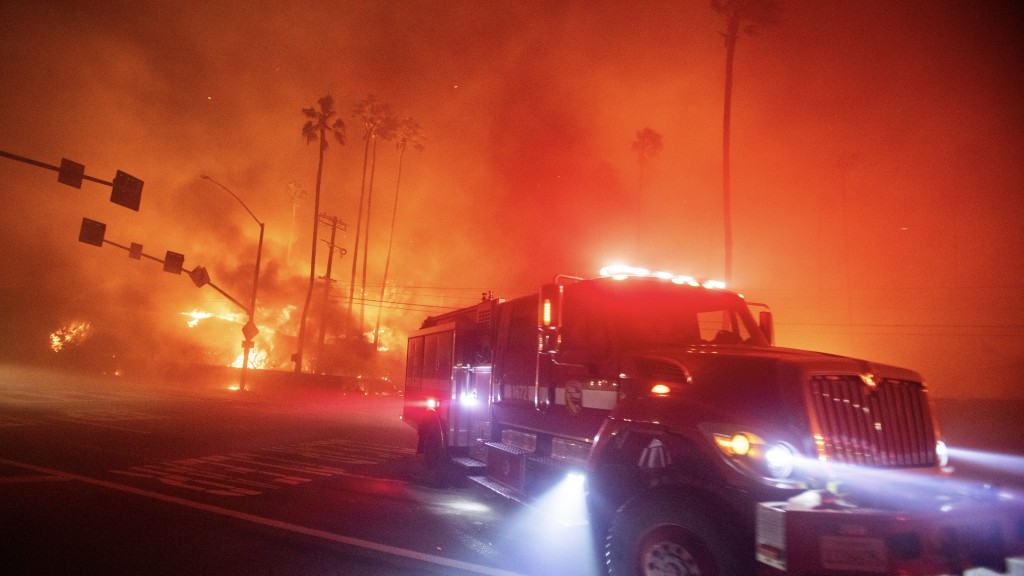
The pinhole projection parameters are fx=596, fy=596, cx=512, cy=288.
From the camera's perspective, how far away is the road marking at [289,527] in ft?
18.2

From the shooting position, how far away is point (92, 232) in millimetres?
19766

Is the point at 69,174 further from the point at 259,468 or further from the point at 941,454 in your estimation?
the point at 941,454

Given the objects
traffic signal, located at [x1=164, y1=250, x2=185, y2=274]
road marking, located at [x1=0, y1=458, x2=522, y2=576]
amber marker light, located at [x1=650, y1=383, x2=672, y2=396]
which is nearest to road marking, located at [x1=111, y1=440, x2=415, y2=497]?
road marking, located at [x1=0, y1=458, x2=522, y2=576]

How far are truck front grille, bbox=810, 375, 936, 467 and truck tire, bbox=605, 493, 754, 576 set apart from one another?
2.84ft

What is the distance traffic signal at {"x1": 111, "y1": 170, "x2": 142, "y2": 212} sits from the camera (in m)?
15.2

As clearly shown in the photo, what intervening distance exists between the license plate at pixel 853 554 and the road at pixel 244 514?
2.96 m

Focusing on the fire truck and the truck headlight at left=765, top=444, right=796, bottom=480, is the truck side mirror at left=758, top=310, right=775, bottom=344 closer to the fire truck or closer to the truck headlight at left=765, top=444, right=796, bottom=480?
the fire truck

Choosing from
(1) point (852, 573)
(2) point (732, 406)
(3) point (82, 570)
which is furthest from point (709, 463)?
(3) point (82, 570)

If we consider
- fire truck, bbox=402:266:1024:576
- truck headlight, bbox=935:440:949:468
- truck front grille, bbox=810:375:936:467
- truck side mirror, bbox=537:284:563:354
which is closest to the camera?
fire truck, bbox=402:266:1024:576

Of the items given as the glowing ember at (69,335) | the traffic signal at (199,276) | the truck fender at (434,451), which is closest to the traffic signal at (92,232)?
the traffic signal at (199,276)

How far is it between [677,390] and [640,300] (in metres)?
1.52

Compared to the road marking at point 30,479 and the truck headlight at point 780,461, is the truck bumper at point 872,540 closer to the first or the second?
the truck headlight at point 780,461

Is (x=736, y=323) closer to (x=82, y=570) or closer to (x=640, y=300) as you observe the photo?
(x=640, y=300)

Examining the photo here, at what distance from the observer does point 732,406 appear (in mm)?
4254
